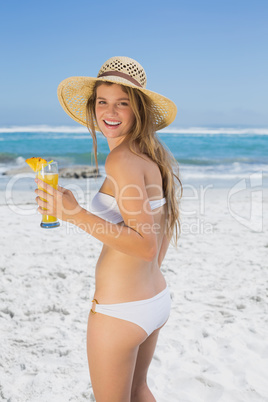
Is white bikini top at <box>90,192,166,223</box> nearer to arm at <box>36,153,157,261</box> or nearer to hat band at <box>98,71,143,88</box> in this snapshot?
arm at <box>36,153,157,261</box>

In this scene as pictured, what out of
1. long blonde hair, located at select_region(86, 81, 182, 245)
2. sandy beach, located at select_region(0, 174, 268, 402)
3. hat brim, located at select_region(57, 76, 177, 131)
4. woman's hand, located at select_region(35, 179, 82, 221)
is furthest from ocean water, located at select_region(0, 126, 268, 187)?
woman's hand, located at select_region(35, 179, 82, 221)

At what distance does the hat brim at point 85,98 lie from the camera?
177 cm

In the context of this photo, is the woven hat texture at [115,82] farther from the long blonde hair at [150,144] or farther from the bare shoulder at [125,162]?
the bare shoulder at [125,162]

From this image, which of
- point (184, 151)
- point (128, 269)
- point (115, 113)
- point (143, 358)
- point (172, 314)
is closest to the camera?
point (128, 269)

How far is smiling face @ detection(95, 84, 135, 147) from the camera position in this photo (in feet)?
5.72

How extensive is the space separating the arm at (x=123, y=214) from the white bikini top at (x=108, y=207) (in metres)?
0.09

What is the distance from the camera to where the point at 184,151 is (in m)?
25.1

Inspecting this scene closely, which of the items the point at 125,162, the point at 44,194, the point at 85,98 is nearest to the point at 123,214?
the point at 125,162

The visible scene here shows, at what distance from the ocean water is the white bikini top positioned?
8618 mm

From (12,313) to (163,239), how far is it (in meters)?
2.46

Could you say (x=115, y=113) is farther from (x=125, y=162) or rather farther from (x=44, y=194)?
(x=44, y=194)

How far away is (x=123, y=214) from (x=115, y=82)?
0.55 meters

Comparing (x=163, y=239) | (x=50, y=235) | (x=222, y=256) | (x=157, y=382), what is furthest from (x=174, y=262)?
(x=163, y=239)

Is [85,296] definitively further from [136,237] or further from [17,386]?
[136,237]
